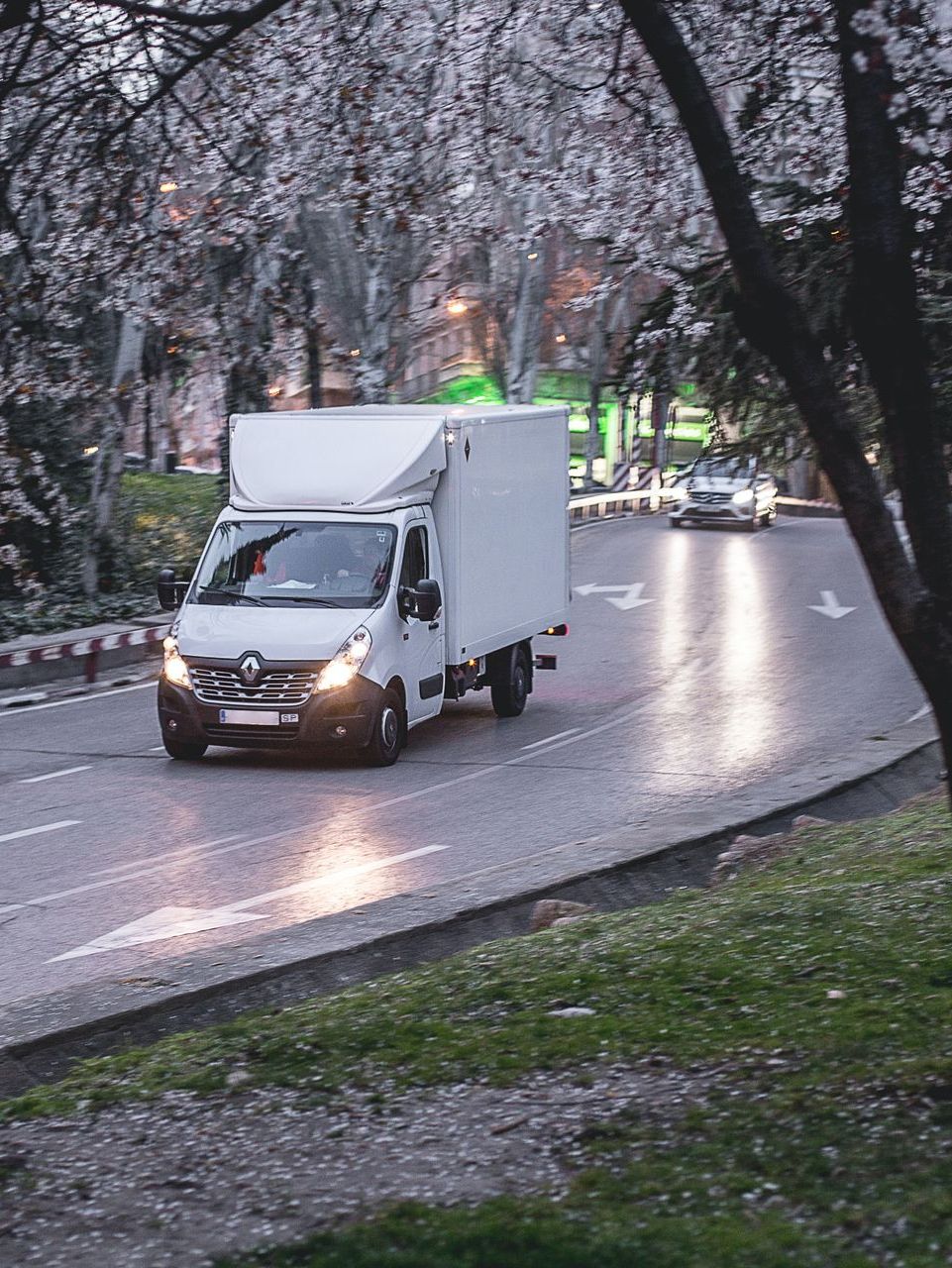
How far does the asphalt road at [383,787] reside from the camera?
10.4 m

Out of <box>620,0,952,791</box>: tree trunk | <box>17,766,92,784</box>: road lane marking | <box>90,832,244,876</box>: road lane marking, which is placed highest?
<box>620,0,952,791</box>: tree trunk

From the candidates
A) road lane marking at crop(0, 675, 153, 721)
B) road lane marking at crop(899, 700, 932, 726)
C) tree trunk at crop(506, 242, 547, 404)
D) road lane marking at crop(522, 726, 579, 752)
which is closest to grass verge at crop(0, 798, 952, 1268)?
road lane marking at crop(522, 726, 579, 752)

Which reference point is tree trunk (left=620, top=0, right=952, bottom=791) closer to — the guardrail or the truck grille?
the truck grille

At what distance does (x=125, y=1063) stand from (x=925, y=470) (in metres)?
3.61

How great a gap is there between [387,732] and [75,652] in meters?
7.31

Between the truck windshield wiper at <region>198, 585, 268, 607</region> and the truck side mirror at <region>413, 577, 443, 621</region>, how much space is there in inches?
53.1

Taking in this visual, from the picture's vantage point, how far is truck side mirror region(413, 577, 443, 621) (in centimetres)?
1559

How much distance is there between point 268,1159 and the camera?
5258 millimetres

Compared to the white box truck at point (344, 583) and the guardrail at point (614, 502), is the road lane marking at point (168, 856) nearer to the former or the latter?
the white box truck at point (344, 583)

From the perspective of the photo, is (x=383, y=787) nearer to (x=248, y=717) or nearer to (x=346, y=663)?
(x=346, y=663)

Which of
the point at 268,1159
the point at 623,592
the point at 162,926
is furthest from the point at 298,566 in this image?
the point at 623,592

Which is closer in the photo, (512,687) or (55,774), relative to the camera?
(55,774)

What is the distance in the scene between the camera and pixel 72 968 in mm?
9047

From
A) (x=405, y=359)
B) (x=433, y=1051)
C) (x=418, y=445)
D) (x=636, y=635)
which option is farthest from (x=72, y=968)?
(x=405, y=359)
